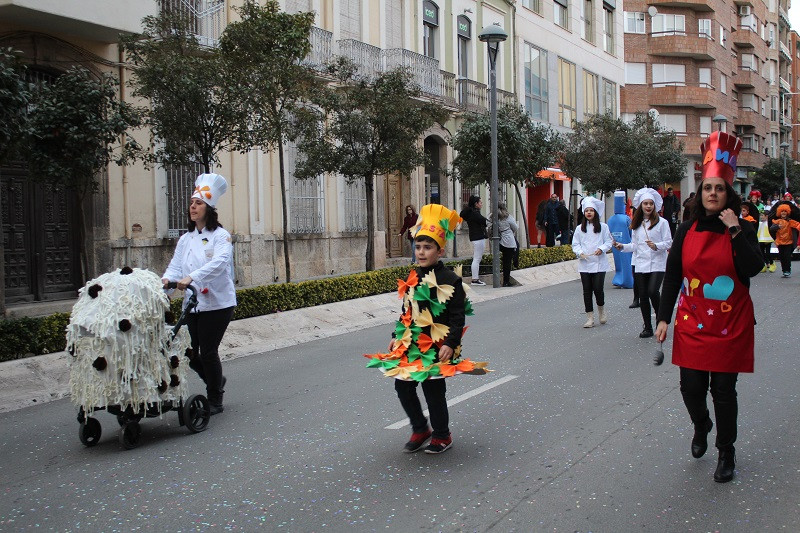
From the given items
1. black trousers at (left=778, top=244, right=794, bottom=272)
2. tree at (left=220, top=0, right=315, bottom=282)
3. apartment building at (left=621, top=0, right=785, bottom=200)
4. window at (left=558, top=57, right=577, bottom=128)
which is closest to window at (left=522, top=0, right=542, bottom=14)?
window at (left=558, top=57, right=577, bottom=128)

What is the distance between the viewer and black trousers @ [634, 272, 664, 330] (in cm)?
1130

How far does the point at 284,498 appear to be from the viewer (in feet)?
17.4

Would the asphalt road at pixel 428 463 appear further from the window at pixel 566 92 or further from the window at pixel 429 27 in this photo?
the window at pixel 566 92

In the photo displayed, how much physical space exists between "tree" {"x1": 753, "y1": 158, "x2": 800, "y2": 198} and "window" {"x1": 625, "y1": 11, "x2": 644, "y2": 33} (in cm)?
1855

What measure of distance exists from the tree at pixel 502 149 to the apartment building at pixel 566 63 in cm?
1047

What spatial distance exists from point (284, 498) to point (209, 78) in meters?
9.10

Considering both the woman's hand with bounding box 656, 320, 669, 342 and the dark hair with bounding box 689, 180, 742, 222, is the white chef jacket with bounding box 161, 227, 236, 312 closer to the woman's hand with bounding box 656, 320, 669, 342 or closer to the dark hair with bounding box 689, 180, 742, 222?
the woman's hand with bounding box 656, 320, 669, 342

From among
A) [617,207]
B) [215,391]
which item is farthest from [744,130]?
[215,391]

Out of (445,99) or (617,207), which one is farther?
(445,99)

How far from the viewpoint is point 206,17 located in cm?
1911

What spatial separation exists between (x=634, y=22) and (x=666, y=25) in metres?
2.03

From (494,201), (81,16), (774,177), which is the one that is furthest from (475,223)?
(774,177)

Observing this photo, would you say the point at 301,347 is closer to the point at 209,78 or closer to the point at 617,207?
the point at 209,78

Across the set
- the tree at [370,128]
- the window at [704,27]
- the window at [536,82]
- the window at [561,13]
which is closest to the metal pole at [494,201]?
the tree at [370,128]
